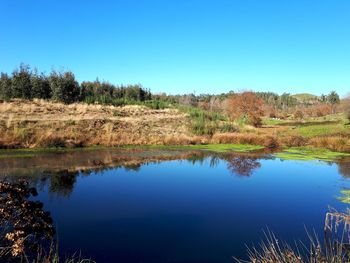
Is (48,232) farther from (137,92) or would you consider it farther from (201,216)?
(137,92)

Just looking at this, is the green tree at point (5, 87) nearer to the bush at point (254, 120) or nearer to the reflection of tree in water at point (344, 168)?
the bush at point (254, 120)

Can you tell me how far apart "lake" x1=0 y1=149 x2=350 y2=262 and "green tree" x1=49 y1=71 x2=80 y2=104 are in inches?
794

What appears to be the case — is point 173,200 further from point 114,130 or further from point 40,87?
point 40,87

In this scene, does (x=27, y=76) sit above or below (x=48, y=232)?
above

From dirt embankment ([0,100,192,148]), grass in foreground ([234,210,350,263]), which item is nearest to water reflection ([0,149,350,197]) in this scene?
dirt embankment ([0,100,192,148])

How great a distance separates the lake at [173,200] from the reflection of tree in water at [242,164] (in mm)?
54

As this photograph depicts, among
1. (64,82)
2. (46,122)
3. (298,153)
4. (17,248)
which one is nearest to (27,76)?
(64,82)

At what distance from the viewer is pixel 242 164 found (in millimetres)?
19922

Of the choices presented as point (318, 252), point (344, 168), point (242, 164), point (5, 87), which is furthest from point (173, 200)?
point (5, 87)

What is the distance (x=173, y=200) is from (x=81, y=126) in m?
16.7

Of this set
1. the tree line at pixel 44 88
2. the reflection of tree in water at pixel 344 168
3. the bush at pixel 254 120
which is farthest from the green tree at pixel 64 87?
the reflection of tree in water at pixel 344 168

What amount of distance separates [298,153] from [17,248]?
70.0 feet

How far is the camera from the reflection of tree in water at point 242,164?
59.0 feet

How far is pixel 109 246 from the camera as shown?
808 centimetres
